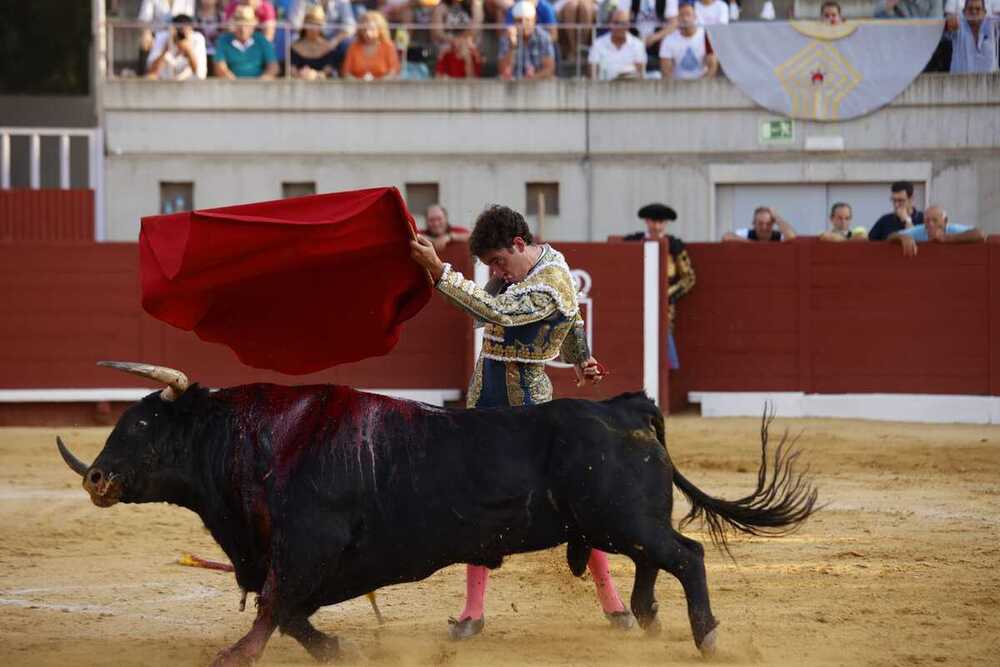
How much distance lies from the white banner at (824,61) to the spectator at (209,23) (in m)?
4.30

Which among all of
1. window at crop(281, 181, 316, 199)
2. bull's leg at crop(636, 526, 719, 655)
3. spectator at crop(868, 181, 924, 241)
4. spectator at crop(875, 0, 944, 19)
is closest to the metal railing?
window at crop(281, 181, 316, 199)

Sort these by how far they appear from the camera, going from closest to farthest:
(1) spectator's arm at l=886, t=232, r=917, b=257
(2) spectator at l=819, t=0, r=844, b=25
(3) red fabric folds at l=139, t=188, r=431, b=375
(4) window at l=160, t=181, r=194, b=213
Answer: (3) red fabric folds at l=139, t=188, r=431, b=375 < (1) spectator's arm at l=886, t=232, r=917, b=257 < (2) spectator at l=819, t=0, r=844, b=25 < (4) window at l=160, t=181, r=194, b=213

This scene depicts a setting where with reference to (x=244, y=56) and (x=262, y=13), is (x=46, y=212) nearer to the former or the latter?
(x=244, y=56)

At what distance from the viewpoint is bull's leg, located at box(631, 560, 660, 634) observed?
4.66 m

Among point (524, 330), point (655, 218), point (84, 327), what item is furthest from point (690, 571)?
point (84, 327)

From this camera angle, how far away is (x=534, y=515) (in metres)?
4.38

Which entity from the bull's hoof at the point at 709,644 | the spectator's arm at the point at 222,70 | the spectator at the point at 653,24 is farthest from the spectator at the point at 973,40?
the bull's hoof at the point at 709,644

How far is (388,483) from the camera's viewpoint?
4.38m

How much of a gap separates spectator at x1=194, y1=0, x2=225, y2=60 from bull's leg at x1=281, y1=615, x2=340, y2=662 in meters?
10.2

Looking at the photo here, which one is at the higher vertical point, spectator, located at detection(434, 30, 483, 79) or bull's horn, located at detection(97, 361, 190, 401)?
spectator, located at detection(434, 30, 483, 79)

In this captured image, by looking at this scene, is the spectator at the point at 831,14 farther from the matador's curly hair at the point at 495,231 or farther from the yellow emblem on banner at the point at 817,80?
the matador's curly hair at the point at 495,231

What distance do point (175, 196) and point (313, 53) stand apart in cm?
174

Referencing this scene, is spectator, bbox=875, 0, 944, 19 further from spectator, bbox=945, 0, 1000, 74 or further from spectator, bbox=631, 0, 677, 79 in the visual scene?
spectator, bbox=631, 0, 677, 79

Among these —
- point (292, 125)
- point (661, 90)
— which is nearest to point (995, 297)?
point (661, 90)
